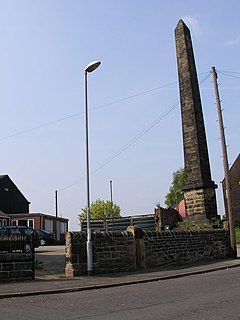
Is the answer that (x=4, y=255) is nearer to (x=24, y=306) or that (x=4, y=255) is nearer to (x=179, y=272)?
(x=24, y=306)

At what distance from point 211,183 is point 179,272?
8831 mm

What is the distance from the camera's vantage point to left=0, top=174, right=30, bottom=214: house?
54.5m

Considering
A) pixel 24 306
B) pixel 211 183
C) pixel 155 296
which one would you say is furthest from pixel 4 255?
pixel 211 183

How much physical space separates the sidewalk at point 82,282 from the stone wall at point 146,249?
1.78 ft

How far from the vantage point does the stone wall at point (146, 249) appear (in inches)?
558

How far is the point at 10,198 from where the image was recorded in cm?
5644

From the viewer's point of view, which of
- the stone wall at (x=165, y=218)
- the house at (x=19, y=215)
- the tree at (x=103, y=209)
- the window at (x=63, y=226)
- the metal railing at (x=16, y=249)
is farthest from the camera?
the tree at (x=103, y=209)

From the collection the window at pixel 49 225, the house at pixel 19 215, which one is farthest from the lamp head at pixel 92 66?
the window at pixel 49 225

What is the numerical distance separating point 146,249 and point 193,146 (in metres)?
8.61

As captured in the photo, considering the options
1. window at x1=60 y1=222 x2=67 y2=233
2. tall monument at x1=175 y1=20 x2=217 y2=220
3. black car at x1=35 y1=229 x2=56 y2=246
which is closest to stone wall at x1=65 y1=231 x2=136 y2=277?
tall monument at x1=175 y1=20 x2=217 y2=220

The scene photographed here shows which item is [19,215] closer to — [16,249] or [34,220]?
[34,220]

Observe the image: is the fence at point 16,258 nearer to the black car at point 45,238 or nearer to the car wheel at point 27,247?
the car wheel at point 27,247

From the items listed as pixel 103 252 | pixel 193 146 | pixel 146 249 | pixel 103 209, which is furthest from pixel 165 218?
pixel 103 209

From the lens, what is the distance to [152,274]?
14320mm
